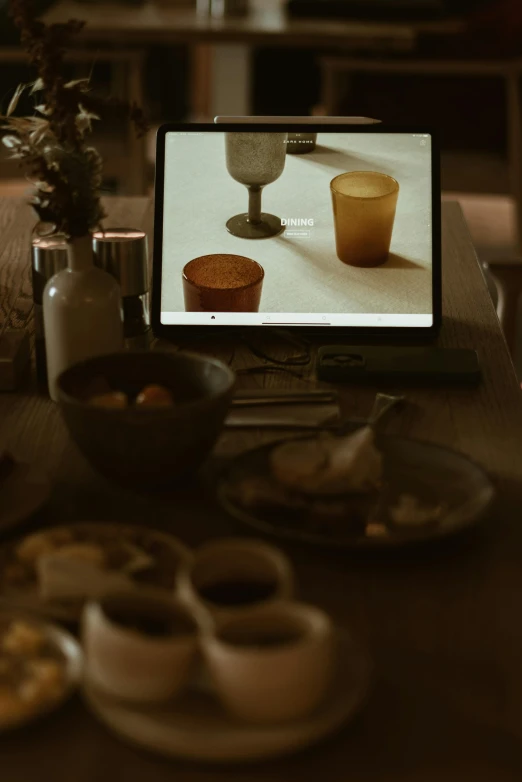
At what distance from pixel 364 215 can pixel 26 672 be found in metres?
0.77

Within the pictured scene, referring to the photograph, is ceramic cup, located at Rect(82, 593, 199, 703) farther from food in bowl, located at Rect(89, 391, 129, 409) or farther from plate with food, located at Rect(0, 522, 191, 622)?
food in bowl, located at Rect(89, 391, 129, 409)

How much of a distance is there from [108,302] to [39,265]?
5.3 inches

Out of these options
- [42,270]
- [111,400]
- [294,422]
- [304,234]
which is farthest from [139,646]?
[304,234]

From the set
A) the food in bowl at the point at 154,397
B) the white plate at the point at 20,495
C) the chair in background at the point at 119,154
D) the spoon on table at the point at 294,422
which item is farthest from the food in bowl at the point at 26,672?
the chair in background at the point at 119,154

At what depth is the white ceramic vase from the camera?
1.02 meters

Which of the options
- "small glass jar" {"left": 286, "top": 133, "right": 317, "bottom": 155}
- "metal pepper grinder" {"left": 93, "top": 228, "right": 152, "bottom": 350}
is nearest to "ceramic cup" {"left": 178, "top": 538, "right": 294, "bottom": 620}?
"metal pepper grinder" {"left": 93, "top": 228, "right": 152, "bottom": 350}

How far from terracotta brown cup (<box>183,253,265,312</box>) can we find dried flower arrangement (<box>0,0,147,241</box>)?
0.75 ft

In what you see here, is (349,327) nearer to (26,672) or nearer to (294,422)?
(294,422)

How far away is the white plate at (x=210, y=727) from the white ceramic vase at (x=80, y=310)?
1.59 feet

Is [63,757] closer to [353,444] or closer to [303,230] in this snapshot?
[353,444]

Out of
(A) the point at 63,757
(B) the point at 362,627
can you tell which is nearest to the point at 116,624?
(A) the point at 63,757

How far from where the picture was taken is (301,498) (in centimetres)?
84

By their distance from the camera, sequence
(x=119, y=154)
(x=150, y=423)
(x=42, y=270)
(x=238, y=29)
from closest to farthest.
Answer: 1. (x=150, y=423)
2. (x=42, y=270)
3. (x=119, y=154)
4. (x=238, y=29)

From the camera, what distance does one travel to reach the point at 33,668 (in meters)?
0.62
